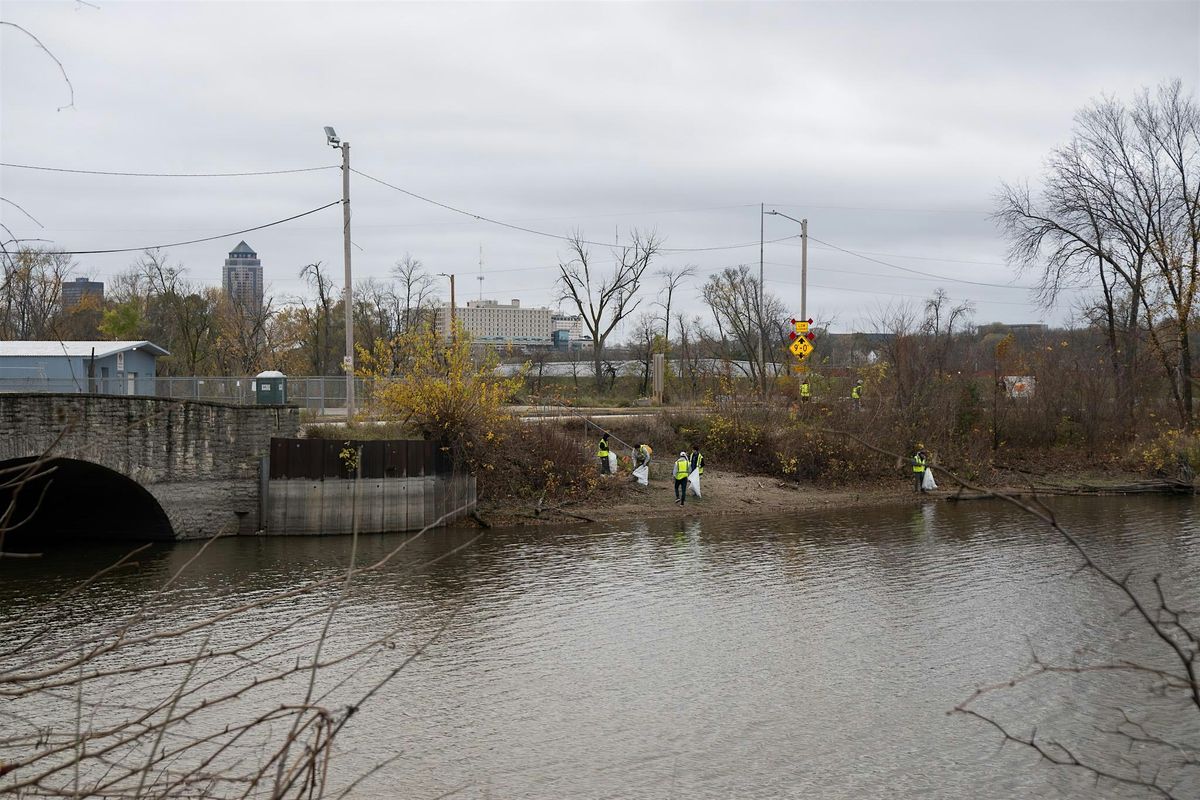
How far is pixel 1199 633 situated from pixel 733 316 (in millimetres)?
53907

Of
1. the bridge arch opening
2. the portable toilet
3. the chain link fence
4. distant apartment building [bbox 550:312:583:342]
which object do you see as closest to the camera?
the bridge arch opening

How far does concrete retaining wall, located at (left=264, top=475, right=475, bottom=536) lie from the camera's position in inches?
1051

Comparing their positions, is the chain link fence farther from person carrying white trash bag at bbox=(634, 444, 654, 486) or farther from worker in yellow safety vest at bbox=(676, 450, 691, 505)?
worker in yellow safety vest at bbox=(676, 450, 691, 505)

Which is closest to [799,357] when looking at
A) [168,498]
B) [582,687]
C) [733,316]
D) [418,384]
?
[418,384]

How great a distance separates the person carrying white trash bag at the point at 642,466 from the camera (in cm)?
3206

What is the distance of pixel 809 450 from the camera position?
3566 centimetres

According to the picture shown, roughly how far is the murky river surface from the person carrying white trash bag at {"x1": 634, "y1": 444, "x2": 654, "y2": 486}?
4589 millimetres

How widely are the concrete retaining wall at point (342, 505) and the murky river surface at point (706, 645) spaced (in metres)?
0.99

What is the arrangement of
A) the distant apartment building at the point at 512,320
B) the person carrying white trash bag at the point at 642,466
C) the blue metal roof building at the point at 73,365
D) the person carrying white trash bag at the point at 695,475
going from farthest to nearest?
1. the distant apartment building at the point at 512,320
2. the person carrying white trash bag at the point at 642,466
3. the person carrying white trash bag at the point at 695,475
4. the blue metal roof building at the point at 73,365

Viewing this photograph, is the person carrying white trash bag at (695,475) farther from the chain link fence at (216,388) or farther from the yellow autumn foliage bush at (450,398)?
the chain link fence at (216,388)

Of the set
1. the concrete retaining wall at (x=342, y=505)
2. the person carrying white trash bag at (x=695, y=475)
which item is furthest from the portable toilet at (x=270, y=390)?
the person carrying white trash bag at (x=695, y=475)

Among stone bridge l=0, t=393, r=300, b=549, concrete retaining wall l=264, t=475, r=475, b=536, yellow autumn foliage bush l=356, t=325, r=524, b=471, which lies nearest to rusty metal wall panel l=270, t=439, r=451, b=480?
concrete retaining wall l=264, t=475, r=475, b=536

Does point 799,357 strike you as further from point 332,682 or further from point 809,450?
point 332,682

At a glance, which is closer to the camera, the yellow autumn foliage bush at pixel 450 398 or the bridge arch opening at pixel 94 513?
the bridge arch opening at pixel 94 513
